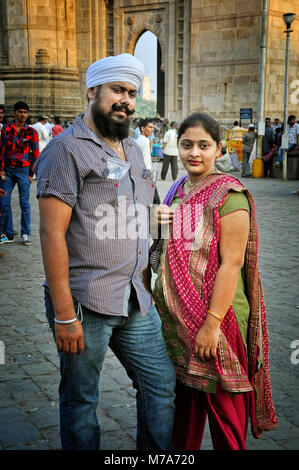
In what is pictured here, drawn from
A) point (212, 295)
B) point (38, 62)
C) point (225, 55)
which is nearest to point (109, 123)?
point (212, 295)

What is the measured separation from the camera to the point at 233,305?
99.0 inches

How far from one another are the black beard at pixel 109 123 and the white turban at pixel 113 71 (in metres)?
0.11

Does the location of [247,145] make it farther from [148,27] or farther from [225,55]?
[148,27]

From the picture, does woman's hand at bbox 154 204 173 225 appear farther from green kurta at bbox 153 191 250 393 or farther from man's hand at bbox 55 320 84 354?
man's hand at bbox 55 320 84 354

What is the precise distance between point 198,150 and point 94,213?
615 millimetres

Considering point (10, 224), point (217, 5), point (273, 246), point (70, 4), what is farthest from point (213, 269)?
point (70, 4)

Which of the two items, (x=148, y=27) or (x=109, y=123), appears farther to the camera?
(x=148, y=27)

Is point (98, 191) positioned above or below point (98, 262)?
above

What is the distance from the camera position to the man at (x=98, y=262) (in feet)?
7.23

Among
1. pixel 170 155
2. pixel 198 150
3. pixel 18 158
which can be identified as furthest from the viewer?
pixel 170 155

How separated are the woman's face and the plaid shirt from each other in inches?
231

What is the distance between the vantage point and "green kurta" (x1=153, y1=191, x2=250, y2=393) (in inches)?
97.1

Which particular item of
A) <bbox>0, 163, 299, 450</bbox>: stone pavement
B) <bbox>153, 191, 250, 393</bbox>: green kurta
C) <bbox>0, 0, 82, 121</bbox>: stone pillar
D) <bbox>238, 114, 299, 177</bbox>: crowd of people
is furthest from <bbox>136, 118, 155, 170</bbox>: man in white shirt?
<bbox>0, 0, 82, 121</bbox>: stone pillar

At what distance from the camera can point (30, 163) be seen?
8562 millimetres
